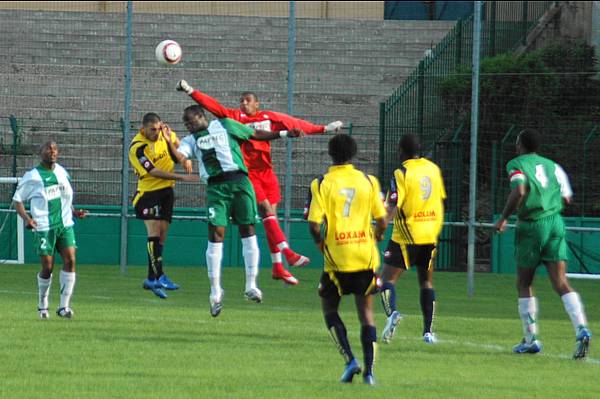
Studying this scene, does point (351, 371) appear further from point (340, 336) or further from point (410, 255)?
point (410, 255)

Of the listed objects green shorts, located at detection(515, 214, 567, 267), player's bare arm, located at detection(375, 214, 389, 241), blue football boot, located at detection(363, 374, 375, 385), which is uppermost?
player's bare arm, located at detection(375, 214, 389, 241)

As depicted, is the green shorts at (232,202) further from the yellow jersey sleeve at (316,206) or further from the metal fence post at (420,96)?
the metal fence post at (420,96)

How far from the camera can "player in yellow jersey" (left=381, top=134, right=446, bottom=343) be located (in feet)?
42.9

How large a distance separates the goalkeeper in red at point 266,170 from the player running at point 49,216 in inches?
70.7

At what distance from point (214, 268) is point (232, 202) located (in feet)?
2.38

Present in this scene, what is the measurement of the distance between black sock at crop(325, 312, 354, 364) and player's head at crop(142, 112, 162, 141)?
8.12 m

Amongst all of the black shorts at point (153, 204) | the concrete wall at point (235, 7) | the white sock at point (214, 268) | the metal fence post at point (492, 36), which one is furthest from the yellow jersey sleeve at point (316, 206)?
the concrete wall at point (235, 7)

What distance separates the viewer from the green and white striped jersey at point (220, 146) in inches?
576

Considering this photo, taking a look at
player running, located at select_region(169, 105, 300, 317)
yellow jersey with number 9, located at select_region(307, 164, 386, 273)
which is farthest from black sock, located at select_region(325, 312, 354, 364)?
player running, located at select_region(169, 105, 300, 317)

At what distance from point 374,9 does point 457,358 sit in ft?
77.1

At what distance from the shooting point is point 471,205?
18.8 meters

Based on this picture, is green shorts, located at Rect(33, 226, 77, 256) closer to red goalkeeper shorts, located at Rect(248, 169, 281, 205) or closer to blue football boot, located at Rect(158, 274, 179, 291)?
red goalkeeper shorts, located at Rect(248, 169, 281, 205)

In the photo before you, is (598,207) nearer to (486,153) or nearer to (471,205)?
(486,153)

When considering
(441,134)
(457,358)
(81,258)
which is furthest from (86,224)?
(457,358)
